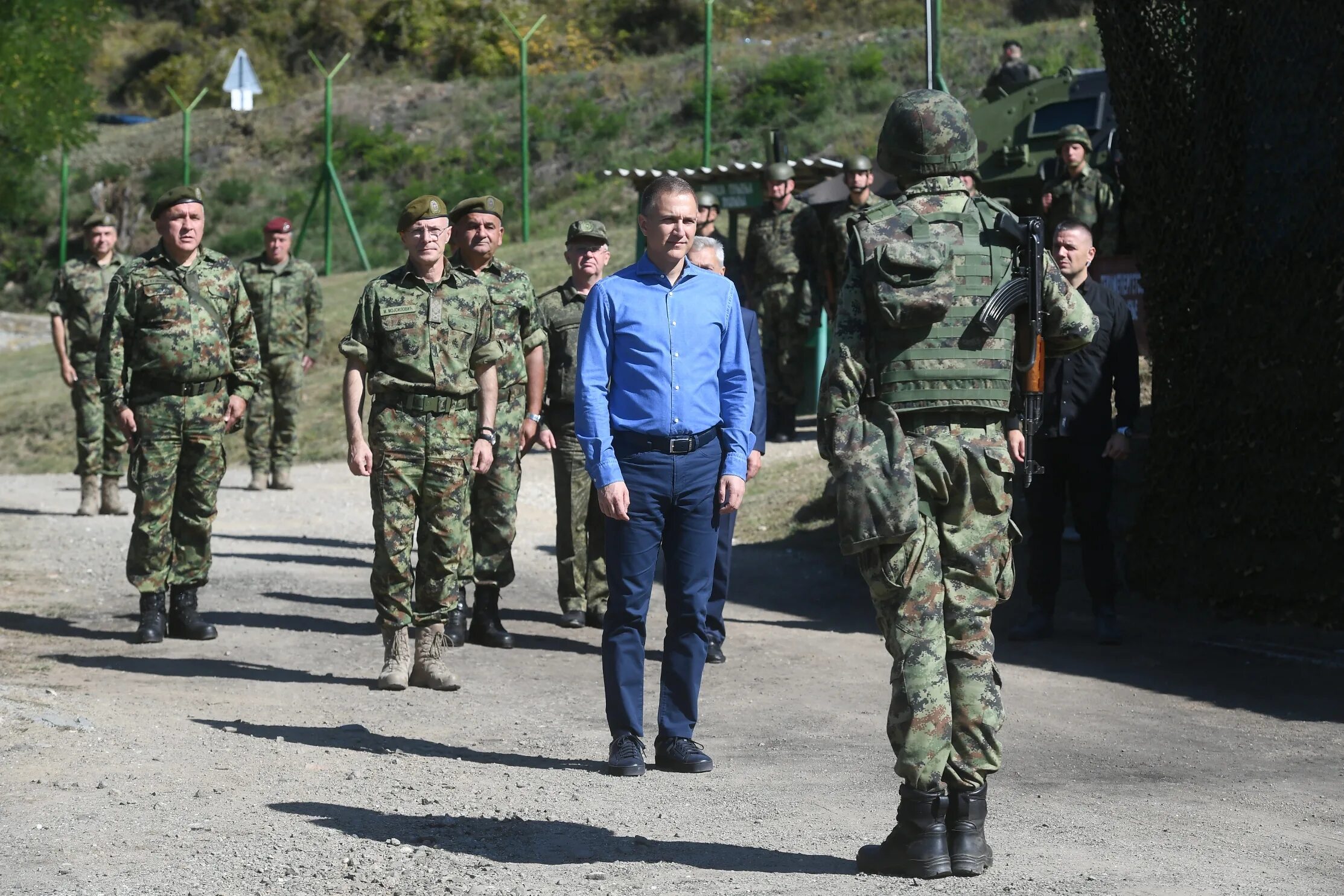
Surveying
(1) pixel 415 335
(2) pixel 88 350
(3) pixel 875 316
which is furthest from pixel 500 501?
(2) pixel 88 350

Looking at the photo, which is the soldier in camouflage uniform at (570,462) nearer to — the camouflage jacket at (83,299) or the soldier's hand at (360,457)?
the soldier's hand at (360,457)

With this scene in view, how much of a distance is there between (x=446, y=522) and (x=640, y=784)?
6.08 ft

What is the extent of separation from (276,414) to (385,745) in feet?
27.6

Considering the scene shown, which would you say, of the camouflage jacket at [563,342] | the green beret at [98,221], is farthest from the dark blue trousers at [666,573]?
the green beret at [98,221]

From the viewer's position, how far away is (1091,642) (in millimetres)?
8492

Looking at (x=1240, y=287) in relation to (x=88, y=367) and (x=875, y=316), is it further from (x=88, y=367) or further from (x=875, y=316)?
(x=88, y=367)

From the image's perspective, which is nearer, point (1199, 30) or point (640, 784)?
point (640, 784)

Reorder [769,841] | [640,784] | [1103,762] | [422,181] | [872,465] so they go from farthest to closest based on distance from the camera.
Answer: [422,181] → [1103,762] → [640,784] → [769,841] → [872,465]

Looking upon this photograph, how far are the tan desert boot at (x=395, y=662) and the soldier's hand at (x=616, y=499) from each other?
1971mm

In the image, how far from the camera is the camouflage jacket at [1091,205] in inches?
467

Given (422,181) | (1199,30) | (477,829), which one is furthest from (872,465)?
(422,181)

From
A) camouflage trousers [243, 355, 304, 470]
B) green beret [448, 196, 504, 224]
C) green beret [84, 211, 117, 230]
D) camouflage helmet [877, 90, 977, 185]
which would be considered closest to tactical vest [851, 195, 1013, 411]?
camouflage helmet [877, 90, 977, 185]

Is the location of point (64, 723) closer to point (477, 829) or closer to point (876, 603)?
point (477, 829)

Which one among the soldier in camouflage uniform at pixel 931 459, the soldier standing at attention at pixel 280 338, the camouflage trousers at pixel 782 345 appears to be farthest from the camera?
the camouflage trousers at pixel 782 345
